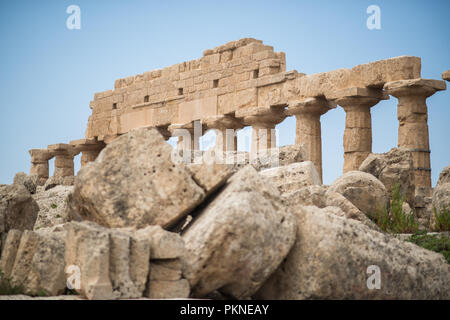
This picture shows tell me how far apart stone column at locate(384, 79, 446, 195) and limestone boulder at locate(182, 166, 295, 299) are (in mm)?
10163

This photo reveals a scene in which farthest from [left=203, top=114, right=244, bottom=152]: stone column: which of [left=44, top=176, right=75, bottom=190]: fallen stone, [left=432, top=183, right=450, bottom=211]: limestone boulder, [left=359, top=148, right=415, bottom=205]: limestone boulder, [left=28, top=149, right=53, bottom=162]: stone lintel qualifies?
[left=432, top=183, right=450, bottom=211]: limestone boulder

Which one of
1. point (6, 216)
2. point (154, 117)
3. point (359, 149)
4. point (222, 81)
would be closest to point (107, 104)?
point (154, 117)

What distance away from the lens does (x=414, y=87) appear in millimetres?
14445

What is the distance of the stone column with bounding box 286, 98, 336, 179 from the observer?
1669 cm

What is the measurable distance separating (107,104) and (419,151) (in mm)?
13403

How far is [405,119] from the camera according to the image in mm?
14875

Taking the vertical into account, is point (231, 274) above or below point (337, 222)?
below

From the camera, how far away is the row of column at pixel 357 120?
575 inches

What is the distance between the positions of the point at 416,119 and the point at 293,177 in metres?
7.36

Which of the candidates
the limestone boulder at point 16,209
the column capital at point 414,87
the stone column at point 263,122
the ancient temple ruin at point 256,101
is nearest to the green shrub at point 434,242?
the limestone boulder at point 16,209

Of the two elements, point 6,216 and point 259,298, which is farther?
point 6,216

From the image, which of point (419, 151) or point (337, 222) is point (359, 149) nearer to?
point (419, 151)

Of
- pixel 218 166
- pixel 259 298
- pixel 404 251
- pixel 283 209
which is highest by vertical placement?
pixel 218 166

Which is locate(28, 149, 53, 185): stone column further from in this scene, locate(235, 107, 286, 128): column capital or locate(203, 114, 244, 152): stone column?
locate(235, 107, 286, 128): column capital
